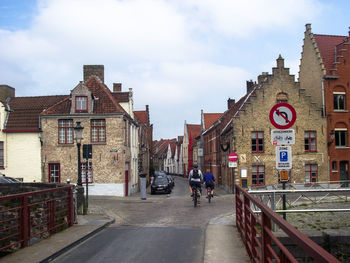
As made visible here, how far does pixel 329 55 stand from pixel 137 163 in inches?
798

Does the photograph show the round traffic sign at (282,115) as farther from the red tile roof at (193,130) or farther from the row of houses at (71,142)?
the red tile roof at (193,130)

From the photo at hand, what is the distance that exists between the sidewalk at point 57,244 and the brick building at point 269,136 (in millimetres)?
21624

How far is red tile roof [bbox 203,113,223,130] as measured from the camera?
60519 millimetres

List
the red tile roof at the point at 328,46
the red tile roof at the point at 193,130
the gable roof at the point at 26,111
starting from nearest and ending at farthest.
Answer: the gable roof at the point at 26,111, the red tile roof at the point at 328,46, the red tile roof at the point at 193,130

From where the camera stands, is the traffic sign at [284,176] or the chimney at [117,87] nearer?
the traffic sign at [284,176]

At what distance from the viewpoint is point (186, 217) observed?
14.5 m

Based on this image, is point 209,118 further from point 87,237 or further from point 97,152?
point 87,237

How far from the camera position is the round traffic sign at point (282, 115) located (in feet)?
29.2

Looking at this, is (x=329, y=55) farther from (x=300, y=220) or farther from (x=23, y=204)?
(x=23, y=204)

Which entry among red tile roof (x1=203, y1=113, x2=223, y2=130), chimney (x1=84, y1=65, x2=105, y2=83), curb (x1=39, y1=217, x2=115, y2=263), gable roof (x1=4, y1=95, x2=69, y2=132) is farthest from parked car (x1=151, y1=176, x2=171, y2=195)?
red tile roof (x1=203, y1=113, x2=223, y2=130)

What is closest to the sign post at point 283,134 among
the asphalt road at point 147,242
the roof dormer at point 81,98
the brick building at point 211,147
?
the asphalt road at point 147,242

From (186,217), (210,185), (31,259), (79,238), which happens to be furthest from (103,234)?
(210,185)

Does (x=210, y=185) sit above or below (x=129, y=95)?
below

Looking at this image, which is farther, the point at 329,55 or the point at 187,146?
the point at 187,146
